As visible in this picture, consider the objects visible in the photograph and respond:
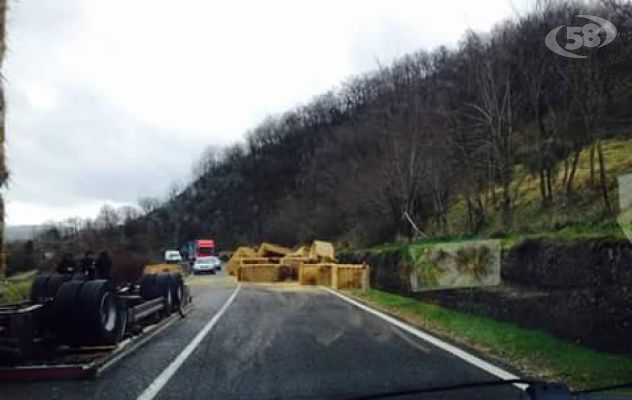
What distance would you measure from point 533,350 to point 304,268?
89.1 feet

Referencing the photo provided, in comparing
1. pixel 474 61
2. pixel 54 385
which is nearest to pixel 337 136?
pixel 474 61

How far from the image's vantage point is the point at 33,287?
11539 millimetres

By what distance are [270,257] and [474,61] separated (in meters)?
25.0


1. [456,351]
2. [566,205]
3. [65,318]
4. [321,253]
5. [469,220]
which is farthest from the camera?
[321,253]

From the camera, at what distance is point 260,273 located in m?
42.3

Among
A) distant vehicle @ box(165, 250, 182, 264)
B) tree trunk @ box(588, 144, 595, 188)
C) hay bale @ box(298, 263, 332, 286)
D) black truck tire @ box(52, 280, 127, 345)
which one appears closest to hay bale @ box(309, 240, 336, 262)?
hay bale @ box(298, 263, 332, 286)

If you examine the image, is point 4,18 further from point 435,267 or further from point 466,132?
point 466,132

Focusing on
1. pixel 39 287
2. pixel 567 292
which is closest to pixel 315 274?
pixel 39 287

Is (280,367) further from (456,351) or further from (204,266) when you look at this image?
(204,266)

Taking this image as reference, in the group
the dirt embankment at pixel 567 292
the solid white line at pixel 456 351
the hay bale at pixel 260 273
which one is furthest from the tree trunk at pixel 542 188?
the hay bale at pixel 260 273

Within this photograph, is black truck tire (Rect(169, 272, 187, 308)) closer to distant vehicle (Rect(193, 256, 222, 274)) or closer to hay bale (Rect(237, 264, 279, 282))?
hay bale (Rect(237, 264, 279, 282))

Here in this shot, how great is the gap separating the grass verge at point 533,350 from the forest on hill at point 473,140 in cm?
383

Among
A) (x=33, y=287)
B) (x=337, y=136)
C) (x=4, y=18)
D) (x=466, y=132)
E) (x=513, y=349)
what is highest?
(x=337, y=136)

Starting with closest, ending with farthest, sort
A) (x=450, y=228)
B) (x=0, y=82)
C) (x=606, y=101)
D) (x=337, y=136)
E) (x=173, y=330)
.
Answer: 1. (x=0, y=82)
2. (x=173, y=330)
3. (x=606, y=101)
4. (x=450, y=228)
5. (x=337, y=136)
